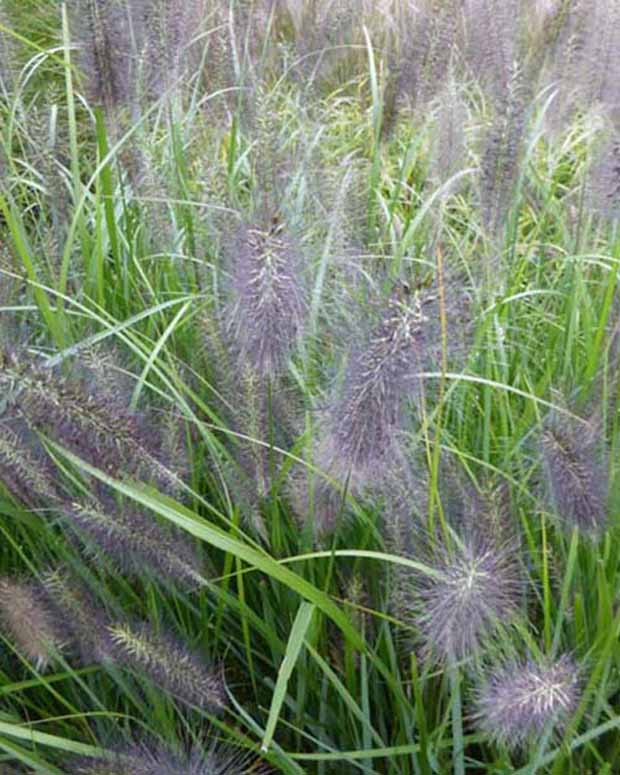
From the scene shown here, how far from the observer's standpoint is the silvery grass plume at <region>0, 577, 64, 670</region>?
57.3 inches

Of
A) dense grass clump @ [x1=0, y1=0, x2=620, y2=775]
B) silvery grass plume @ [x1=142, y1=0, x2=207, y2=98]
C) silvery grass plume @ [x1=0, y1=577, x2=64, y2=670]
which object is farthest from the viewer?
silvery grass plume @ [x1=142, y1=0, x2=207, y2=98]

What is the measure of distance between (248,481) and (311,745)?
15.1 inches

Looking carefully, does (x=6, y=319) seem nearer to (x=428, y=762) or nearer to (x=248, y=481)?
(x=248, y=481)

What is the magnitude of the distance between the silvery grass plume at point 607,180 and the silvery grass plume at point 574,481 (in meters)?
0.46

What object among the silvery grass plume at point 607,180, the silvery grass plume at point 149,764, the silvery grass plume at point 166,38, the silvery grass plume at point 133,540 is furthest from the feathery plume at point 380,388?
the silvery grass plume at point 166,38

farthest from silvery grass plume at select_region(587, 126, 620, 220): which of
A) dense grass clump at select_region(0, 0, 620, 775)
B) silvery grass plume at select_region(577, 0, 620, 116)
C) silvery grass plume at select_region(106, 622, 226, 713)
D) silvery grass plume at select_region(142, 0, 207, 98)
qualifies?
silvery grass plume at select_region(106, 622, 226, 713)

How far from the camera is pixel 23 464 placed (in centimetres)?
138

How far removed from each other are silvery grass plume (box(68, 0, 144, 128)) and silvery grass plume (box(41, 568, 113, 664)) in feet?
2.50

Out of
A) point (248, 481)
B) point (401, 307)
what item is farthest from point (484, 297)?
point (401, 307)

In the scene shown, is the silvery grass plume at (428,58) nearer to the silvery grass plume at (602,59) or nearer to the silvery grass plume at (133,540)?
the silvery grass plume at (602,59)

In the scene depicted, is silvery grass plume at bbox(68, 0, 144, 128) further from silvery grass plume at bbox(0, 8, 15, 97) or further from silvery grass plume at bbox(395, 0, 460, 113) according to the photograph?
silvery grass plume at bbox(395, 0, 460, 113)

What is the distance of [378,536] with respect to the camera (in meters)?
1.51

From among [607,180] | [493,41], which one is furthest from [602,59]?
[607,180]

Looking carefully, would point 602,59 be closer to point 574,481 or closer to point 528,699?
point 574,481
